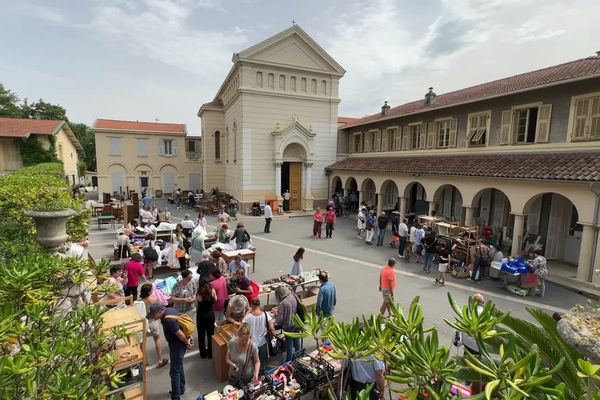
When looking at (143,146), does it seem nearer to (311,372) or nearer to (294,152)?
(294,152)

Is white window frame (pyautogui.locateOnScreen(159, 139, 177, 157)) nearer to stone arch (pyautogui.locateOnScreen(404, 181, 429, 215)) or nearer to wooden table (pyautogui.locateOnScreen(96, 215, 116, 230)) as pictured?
wooden table (pyautogui.locateOnScreen(96, 215, 116, 230))

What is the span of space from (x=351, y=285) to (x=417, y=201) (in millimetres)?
12455

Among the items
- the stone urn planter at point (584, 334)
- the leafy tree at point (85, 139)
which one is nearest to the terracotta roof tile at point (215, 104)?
the stone urn planter at point (584, 334)

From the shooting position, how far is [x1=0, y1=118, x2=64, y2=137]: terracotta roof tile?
2392 cm

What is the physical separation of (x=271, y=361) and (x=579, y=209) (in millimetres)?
11290

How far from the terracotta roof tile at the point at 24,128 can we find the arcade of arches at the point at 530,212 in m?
27.7

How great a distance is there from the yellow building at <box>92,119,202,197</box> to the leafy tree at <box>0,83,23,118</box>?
22.9 meters

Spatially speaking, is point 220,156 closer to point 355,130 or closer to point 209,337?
point 355,130

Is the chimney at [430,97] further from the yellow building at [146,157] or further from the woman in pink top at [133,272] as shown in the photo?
the yellow building at [146,157]

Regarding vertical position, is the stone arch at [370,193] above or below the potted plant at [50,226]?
below

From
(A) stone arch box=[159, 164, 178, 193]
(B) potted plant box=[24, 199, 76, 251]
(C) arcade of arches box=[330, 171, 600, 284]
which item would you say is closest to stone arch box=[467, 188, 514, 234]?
(C) arcade of arches box=[330, 171, 600, 284]

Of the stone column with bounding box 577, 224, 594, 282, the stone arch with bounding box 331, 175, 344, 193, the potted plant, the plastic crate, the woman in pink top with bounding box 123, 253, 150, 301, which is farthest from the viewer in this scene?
the stone arch with bounding box 331, 175, 344, 193

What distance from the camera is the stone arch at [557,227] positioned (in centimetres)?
1278

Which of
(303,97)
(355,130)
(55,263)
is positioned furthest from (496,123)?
(55,263)
